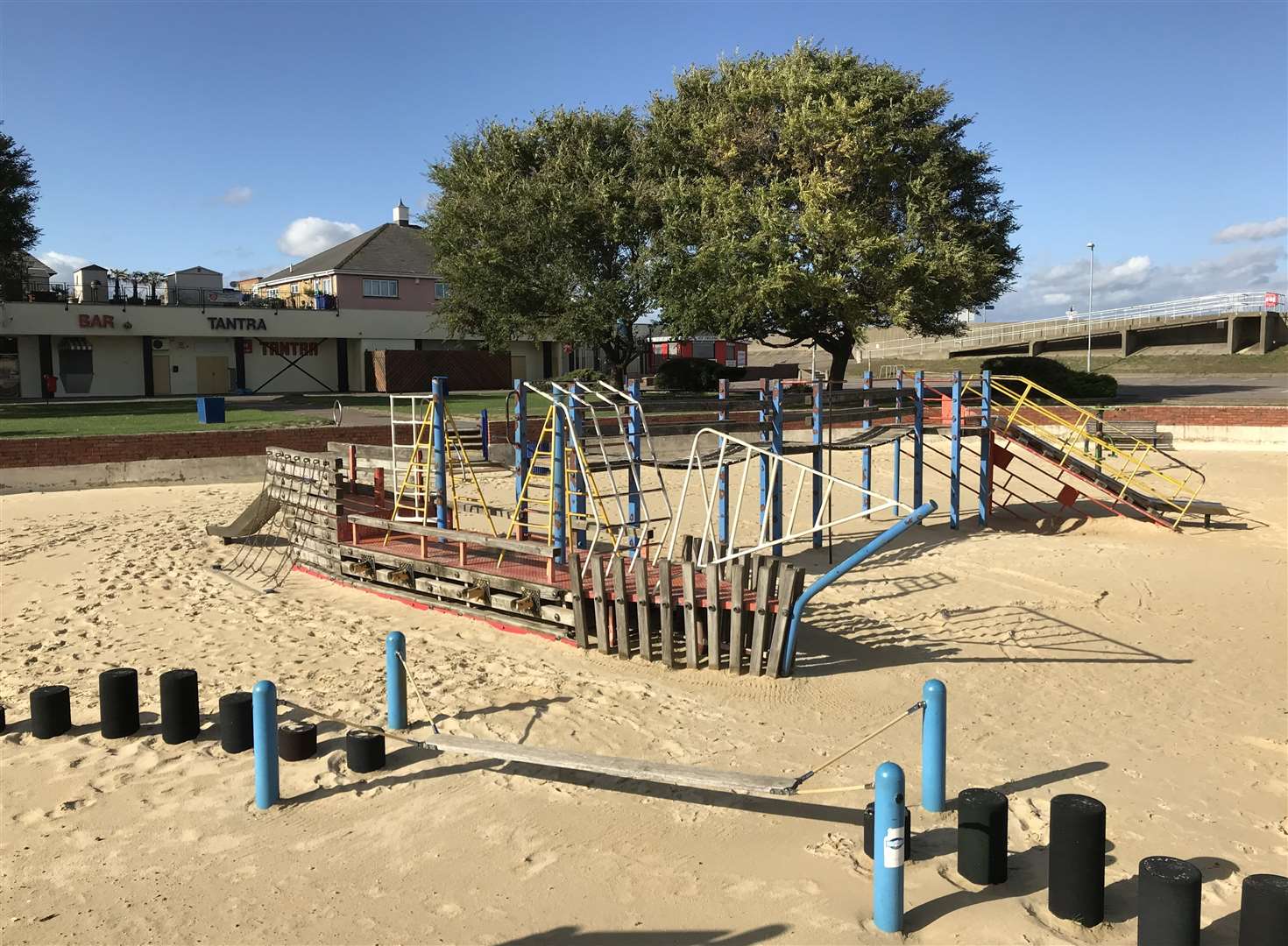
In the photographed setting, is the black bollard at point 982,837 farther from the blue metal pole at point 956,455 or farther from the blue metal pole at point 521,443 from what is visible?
the blue metal pole at point 956,455

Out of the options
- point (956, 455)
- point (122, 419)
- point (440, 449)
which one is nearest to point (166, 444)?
point (122, 419)

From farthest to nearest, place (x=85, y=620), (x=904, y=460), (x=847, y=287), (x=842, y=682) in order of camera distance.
A: (x=847, y=287) → (x=904, y=460) → (x=85, y=620) → (x=842, y=682)

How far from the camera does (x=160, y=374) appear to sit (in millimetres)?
40750

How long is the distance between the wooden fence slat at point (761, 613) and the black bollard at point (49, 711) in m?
5.13

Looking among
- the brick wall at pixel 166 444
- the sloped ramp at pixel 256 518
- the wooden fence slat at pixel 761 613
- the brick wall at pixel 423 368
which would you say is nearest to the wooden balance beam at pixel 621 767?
the wooden fence slat at pixel 761 613

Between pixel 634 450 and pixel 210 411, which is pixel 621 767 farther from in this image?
pixel 210 411

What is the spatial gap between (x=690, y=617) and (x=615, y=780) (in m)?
2.31

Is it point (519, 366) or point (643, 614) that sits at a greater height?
point (519, 366)

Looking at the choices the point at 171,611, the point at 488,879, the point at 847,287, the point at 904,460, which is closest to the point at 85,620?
the point at 171,611

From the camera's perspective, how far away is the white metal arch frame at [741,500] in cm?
830

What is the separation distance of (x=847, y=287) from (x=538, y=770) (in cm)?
2527

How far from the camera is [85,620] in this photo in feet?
32.1

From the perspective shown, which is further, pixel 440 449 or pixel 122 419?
pixel 122 419

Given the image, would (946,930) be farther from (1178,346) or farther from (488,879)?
(1178,346)
